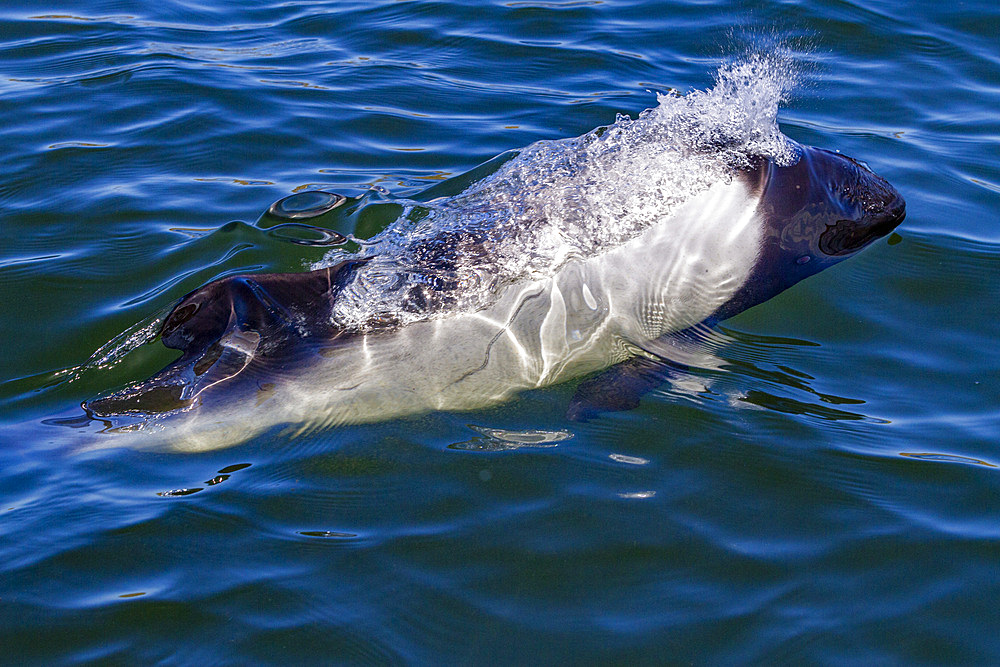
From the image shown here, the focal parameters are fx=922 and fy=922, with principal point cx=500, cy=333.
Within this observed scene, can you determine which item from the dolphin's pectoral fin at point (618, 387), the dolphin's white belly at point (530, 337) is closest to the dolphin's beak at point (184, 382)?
the dolphin's white belly at point (530, 337)

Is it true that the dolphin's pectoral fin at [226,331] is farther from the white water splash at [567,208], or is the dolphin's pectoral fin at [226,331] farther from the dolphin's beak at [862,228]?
the dolphin's beak at [862,228]

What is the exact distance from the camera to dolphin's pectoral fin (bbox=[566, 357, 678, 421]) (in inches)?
176

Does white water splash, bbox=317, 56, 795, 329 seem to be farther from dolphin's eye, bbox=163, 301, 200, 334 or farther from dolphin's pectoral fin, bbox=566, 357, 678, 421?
dolphin's eye, bbox=163, 301, 200, 334

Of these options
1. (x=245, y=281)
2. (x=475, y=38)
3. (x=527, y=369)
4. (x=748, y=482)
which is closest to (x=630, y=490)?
(x=748, y=482)

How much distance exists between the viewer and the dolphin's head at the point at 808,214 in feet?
15.9

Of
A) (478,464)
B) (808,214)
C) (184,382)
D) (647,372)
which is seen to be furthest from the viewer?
(808,214)

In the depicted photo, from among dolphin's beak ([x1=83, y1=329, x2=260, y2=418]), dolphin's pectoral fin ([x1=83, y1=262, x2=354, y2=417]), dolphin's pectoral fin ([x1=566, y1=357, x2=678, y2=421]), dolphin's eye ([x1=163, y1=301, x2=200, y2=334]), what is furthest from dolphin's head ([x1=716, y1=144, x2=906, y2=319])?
dolphin's eye ([x1=163, y1=301, x2=200, y2=334])

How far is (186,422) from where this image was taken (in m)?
4.33

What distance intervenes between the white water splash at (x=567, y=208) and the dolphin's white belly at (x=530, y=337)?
8 centimetres

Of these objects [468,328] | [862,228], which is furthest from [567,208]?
[862,228]

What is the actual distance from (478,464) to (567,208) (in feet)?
4.69

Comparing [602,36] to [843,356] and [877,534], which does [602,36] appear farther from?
[877,534]

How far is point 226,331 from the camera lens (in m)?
4.50

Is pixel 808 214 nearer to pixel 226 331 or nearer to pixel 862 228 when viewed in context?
pixel 862 228
